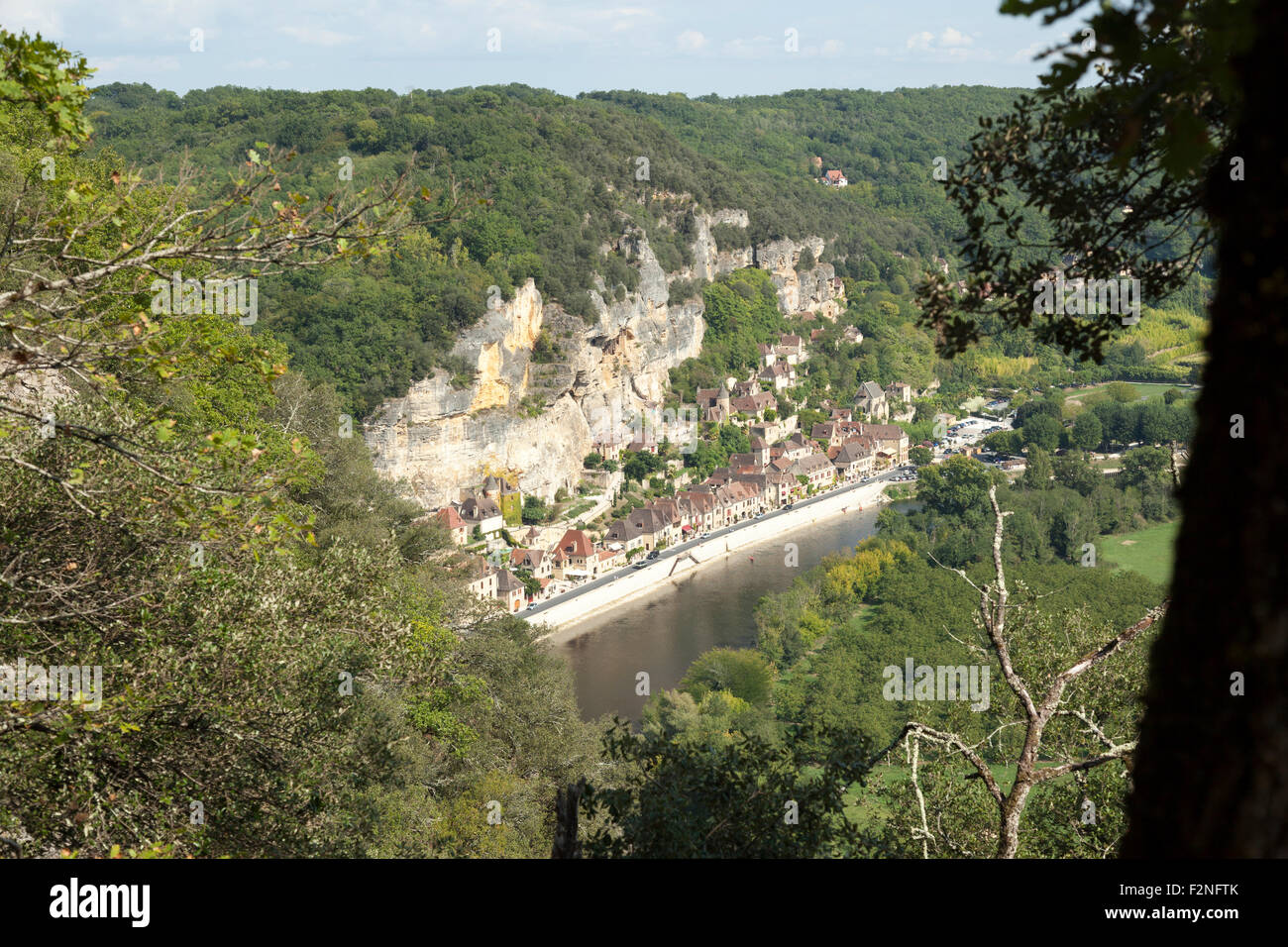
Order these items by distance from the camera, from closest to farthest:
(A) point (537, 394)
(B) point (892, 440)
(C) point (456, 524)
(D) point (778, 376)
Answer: (C) point (456, 524)
(A) point (537, 394)
(B) point (892, 440)
(D) point (778, 376)

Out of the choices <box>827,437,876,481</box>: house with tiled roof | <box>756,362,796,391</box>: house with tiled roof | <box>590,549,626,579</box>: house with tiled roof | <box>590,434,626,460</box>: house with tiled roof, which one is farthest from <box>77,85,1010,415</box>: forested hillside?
<box>827,437,876,481</box>: house with tiled roof

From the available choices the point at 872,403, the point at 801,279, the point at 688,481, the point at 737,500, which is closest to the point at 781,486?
the point at 737,500

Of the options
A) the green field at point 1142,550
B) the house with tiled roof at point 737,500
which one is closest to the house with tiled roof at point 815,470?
the house with tiled roof at point 737,500

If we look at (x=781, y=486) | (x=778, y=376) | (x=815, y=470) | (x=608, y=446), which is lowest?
(x=781, y=486)

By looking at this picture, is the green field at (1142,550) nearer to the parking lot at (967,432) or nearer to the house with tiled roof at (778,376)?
the parking lot at (967,432)

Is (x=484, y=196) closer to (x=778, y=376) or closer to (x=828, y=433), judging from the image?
(x=828, y=433)
